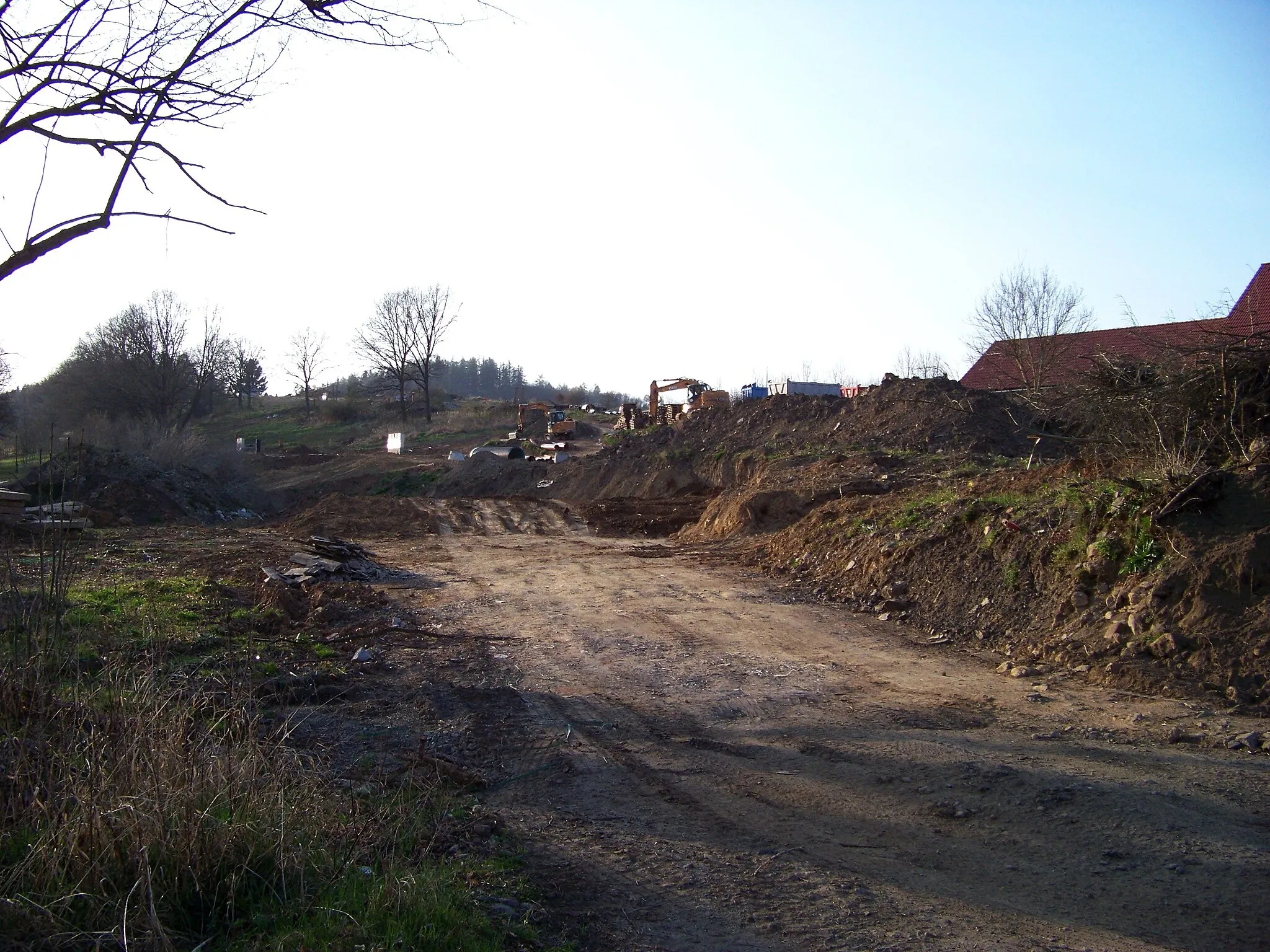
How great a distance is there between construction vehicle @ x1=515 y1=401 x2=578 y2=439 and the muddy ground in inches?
1577

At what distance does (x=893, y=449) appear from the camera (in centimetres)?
2262

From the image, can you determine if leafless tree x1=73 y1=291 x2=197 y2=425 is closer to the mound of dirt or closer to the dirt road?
the mound of dirt

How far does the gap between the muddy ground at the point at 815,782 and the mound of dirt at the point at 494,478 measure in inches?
938

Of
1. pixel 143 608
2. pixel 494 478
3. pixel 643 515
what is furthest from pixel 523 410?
pixel 143 608

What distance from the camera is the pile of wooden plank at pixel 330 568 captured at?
1364 cm

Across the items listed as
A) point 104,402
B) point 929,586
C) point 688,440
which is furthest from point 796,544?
point 104,402

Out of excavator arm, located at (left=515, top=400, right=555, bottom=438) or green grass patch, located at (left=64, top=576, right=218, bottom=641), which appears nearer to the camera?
green grass patch, located at (left=64, top=576, right=218, bottom=641)

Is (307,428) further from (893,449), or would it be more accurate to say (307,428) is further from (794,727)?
(794,727)

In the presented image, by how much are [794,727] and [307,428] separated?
71.7m

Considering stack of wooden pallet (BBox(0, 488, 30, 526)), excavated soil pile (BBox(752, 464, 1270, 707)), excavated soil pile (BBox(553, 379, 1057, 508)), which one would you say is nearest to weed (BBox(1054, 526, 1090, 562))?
excavated soil pile (BBox(752, 464, 1270, 707))

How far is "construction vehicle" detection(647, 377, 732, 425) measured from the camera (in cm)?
4366

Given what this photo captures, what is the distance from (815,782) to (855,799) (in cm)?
32

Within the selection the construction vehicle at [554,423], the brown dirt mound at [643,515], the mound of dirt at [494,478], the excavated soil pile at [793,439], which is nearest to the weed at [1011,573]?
the excavated soil pile at [793,439]

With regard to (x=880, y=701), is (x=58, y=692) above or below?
above
